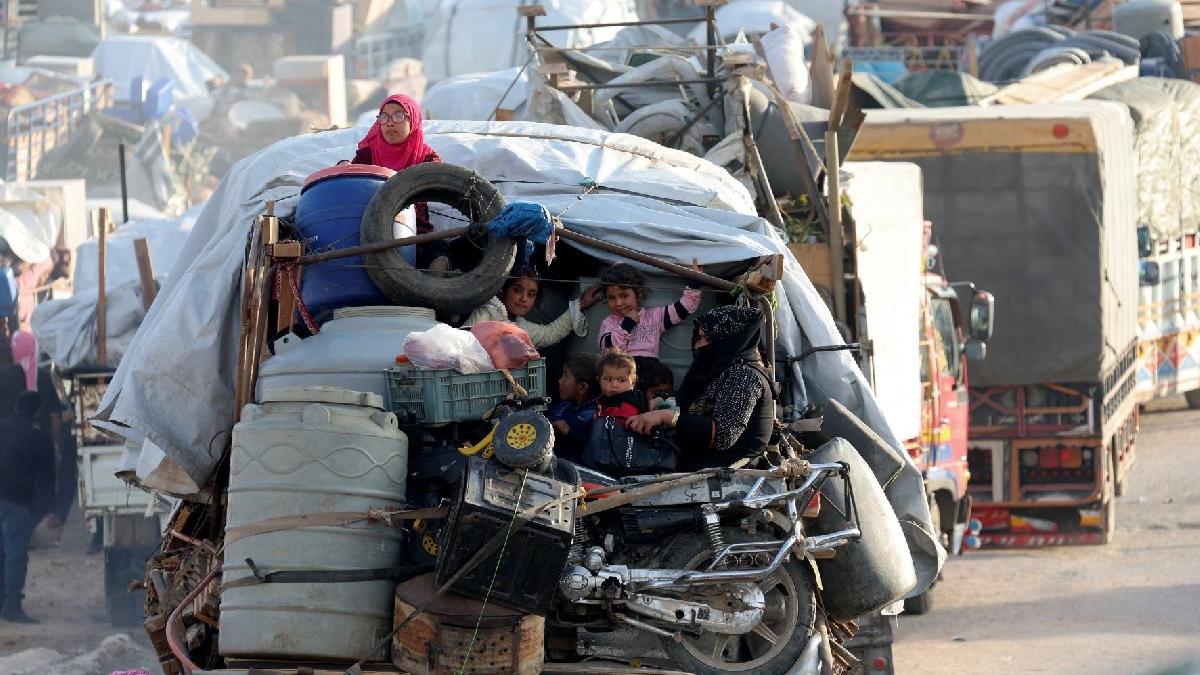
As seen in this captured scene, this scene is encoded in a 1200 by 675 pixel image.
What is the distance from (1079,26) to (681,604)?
1469 inches

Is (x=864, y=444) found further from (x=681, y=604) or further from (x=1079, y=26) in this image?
(x=1079, y=26)

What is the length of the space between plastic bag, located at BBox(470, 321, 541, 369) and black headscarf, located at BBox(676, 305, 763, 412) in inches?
25.5

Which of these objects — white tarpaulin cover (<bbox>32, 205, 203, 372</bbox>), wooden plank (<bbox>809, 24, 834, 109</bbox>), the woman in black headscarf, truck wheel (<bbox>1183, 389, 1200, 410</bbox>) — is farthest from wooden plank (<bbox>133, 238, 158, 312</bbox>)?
truck wheel (<bbox>1183, 389, 1200, 410</bbox>)

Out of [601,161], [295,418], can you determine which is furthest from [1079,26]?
[295,418]

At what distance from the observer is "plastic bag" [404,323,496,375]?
6461 millimetres

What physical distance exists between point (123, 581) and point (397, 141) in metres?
5.91

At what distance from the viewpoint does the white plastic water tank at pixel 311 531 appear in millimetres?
5965

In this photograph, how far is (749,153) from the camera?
1097 centimetres

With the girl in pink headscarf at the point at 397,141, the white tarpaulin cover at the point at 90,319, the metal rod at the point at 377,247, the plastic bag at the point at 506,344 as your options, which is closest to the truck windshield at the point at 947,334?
the white tarpaulin cover at the point at 90,319

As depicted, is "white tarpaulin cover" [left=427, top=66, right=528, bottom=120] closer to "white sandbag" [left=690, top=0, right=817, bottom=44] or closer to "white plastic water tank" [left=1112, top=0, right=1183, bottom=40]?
"white sandbag" [left=690, top=0, right=817, bottom=44]

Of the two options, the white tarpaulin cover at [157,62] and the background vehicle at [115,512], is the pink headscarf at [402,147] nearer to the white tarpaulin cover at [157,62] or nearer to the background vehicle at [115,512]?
the background vehicle at [115,512]

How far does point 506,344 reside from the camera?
6.63 metres

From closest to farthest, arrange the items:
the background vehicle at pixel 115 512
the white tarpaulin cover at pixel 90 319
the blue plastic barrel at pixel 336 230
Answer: the blue plastic barrel at pixel 336 230
the background vehicle at pixel 115 512
the white tarpaulin cover at pixel 90 319

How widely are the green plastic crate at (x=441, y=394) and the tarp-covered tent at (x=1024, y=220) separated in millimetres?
8623
